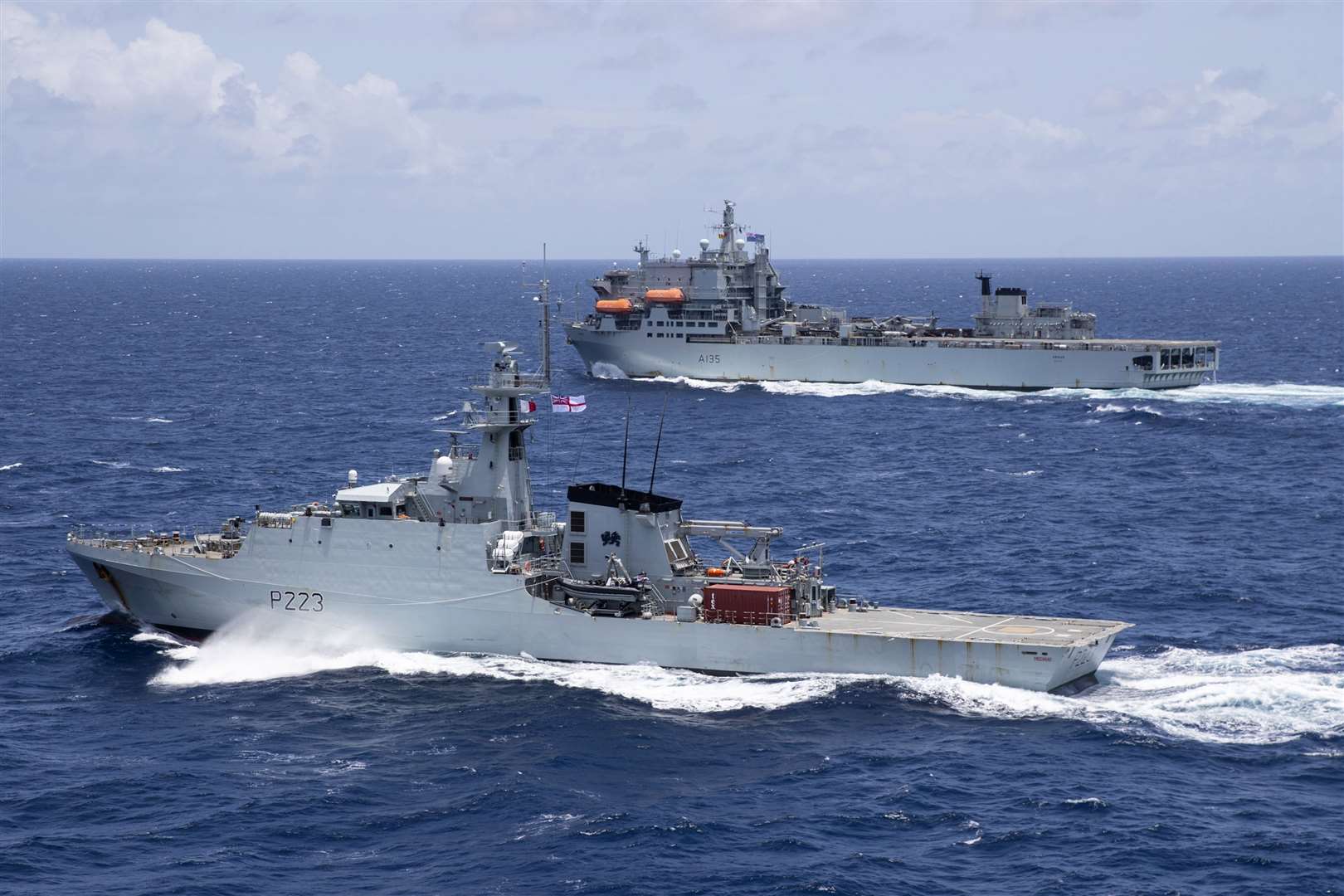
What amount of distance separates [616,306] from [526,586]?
65.7 metres

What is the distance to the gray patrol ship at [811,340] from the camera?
309 ft

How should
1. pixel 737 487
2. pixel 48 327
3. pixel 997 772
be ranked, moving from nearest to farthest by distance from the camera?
pixel 997 772
pixel 737 487
pixel 48 327

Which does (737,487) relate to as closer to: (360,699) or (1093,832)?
(360,699)

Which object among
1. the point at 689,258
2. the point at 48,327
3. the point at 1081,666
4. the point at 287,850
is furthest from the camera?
the point at 48,327

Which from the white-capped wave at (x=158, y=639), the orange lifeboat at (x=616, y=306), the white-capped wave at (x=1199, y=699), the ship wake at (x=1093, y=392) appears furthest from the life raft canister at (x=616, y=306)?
the white-capped wave at (x=1199, y=699)

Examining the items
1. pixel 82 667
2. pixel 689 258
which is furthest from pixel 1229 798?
pixel 689 258

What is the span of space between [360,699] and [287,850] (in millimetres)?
8186

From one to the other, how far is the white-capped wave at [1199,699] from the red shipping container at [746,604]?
3.44 metres

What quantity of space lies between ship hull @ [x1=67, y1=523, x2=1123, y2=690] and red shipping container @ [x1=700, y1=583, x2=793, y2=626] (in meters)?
0.48

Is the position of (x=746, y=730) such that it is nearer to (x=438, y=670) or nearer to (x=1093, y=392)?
(x=438, y=670)

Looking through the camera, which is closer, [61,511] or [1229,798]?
[1229,798]

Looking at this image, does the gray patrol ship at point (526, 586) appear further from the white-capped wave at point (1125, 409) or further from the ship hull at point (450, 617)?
the white-capped wave at point (1125, 409)

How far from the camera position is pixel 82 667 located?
37.8 m

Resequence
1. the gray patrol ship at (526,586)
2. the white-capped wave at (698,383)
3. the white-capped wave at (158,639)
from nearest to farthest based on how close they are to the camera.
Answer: the gray patrol ship at (526,586) → the white-capped wave at (158,639) → the white-capped wave at (698,383)
